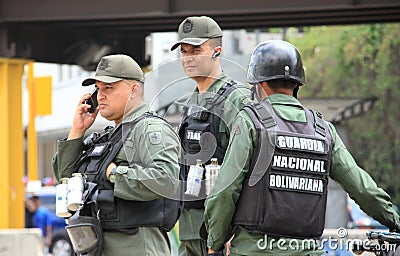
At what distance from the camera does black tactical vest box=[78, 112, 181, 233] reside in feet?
19.4

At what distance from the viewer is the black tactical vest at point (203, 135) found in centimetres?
661

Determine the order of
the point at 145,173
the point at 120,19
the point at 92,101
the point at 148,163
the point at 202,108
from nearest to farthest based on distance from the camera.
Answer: the point at 145,173
the point at 148,163
the point at 92,101
the point at 202,108
the point at 120,19

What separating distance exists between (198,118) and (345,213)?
593 inches

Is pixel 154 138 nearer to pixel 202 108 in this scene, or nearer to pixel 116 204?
pixel 116 204

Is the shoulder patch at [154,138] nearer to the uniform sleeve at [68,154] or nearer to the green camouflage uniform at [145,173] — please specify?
the green camouflage uniform at [145,173]

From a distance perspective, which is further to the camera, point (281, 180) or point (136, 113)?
point (136, 113)

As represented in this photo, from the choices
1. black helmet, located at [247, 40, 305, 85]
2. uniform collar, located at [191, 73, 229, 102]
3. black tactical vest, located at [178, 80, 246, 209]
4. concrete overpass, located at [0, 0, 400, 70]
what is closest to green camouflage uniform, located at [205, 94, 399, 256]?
black helmet, located at [247, 40, 305, 85]

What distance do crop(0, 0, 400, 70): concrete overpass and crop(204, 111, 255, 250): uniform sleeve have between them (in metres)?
11.6

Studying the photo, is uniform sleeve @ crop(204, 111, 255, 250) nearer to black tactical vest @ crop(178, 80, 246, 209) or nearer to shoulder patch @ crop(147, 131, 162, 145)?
shoulder patch @ crop(147, 131, 162, 145)

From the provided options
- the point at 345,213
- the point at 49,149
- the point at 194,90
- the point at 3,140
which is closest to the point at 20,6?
the point at 3,140

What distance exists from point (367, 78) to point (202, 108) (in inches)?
1163

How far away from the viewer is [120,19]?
709 inches

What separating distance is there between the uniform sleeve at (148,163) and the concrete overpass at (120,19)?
11.0 m

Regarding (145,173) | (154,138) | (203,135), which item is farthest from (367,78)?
(145,173)
